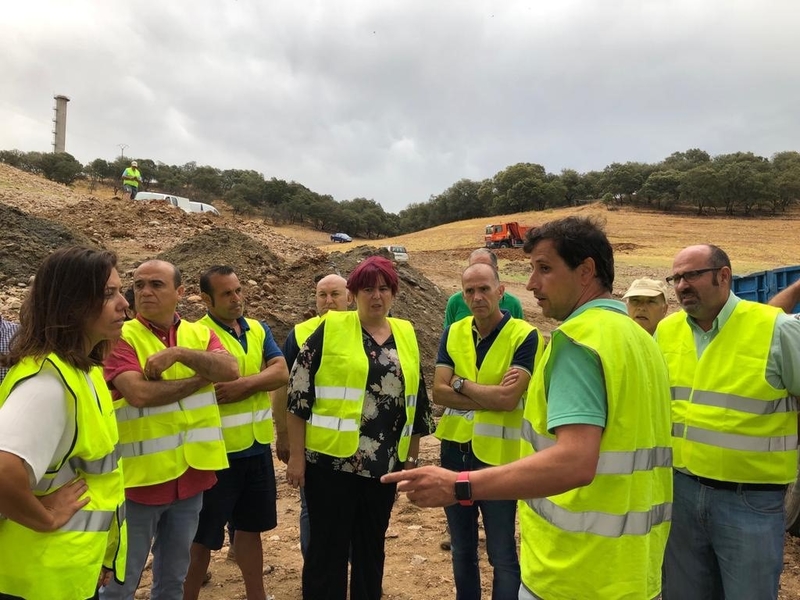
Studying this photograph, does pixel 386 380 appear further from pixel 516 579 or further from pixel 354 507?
pixel 516 579

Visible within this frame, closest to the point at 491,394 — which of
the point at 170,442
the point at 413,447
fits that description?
the point at 413,447

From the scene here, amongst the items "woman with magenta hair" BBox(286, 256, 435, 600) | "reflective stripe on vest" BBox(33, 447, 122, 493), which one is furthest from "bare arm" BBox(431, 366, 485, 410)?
"reflective stripe on vest" BBox(33, 447, 122, 493)

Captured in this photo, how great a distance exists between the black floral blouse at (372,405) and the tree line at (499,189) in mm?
53919

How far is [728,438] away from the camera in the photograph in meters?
2.44

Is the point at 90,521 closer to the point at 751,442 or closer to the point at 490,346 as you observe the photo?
the point at 490,346

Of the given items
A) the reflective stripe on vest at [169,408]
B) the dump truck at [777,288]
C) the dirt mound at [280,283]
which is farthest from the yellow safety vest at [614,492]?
the dirt mound at [280,283]

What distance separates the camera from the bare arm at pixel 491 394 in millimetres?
3039

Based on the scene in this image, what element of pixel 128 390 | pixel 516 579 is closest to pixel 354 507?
pixel 516 579

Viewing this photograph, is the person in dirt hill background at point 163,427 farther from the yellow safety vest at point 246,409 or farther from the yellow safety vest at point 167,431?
the yellow safety vest at point 246,409

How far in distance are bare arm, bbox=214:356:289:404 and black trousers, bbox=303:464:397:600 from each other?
Result: 65 centimetres

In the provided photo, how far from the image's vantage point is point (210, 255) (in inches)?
490

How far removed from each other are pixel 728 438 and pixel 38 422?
261 cm

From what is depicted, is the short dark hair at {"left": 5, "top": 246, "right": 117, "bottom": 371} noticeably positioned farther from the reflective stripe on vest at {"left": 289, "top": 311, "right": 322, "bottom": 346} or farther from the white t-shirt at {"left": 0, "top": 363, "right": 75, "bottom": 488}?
the reflective stripe on vest at {"left": 289, "top": 311, "right": 322, "bottom": 346}

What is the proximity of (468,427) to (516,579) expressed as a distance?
32.3 inches
